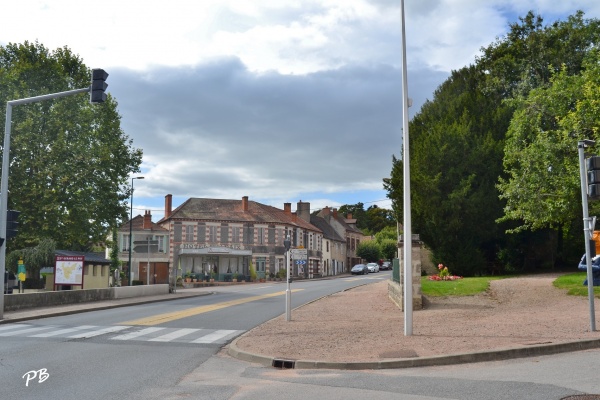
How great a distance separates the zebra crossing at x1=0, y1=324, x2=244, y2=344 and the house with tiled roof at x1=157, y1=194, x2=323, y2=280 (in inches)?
1911

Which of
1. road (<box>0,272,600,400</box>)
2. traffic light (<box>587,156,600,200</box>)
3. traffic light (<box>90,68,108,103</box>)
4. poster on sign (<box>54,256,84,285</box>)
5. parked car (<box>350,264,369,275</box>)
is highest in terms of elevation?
traffic light (<box>90,68,108,103</box>)

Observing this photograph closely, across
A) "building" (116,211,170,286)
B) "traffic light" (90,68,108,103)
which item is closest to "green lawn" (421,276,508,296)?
"traffic light" (90,68,108,103)

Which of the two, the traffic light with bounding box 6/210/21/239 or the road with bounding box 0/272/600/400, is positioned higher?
the traffic light with bounding box 6/210/21/239

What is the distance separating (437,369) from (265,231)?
6286 cm

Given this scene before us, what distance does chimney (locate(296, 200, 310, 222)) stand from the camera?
8919 centimetres

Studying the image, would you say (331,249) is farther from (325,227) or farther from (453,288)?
(453,288)

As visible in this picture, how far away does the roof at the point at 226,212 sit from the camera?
69.6 meters

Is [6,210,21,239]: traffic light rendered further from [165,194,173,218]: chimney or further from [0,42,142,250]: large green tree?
[165,194,173,218]: chimney

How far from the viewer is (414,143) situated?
3925 centimetres

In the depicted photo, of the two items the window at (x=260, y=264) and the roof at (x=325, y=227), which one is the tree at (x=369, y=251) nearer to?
the roof at (x=325, y=227)

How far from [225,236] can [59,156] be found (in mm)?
33215

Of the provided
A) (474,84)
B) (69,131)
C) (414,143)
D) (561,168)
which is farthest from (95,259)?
(474,84)

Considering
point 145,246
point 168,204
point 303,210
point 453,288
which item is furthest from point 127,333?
point 303,210

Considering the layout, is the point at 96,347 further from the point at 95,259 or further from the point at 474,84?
the point at 474,84
